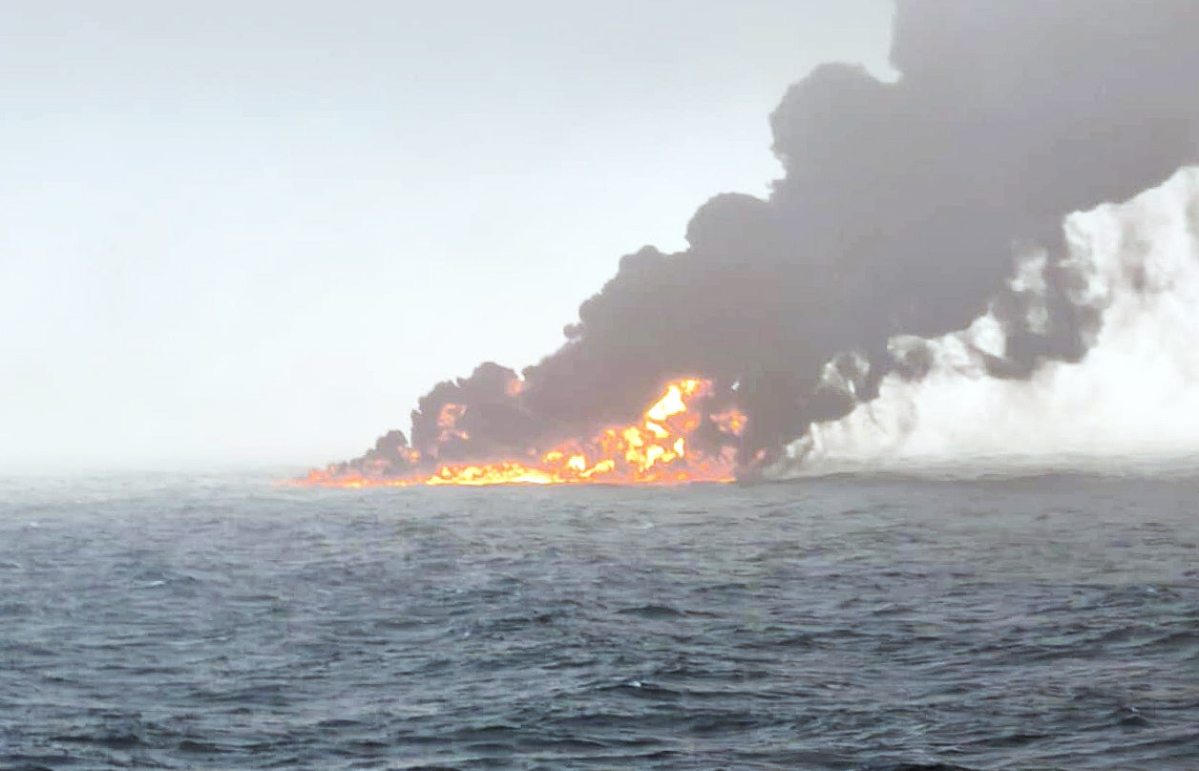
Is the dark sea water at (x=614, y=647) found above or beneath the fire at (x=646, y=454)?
beneath

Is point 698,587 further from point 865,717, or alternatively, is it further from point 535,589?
point 865,717

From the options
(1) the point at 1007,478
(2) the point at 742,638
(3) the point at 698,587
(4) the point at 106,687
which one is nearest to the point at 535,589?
(3) the point at 698,587

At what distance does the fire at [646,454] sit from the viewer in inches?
5468

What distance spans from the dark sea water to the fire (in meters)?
51.3

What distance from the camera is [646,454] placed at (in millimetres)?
142500

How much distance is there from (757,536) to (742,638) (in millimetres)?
38622

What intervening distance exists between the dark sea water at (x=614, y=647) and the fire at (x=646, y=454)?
51.3m

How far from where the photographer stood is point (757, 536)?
81.1 m

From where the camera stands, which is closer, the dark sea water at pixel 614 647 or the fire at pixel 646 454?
the dark sea water at pixel 614 647

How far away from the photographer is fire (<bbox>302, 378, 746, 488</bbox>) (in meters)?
139

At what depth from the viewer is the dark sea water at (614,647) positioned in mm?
28750

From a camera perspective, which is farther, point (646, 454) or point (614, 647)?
point (646, 454)

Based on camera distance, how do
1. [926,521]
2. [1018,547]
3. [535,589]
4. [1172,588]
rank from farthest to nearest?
1. [926,521]
2. [1018,547]
3. [535,589]
4. [1172,588]

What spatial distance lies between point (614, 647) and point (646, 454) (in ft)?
332
